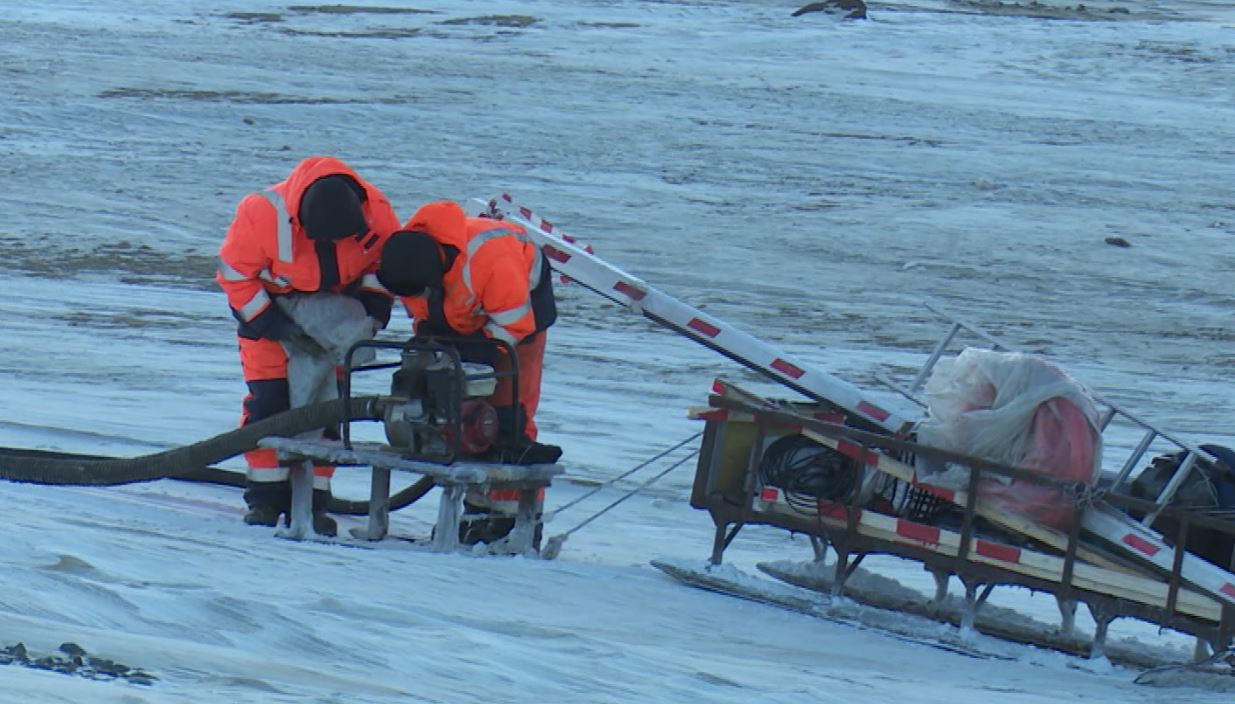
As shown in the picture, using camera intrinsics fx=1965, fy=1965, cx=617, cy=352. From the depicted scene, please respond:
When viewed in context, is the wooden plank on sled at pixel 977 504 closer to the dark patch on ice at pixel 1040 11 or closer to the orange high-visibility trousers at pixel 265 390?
the orange high-visibility trousers at pixel 265 390

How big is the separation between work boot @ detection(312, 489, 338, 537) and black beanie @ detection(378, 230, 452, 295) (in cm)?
105

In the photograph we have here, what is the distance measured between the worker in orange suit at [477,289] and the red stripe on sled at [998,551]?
5.19 feet

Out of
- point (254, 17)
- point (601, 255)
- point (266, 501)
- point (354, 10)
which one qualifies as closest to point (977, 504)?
point (266, 501)

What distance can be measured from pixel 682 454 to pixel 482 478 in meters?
3.02

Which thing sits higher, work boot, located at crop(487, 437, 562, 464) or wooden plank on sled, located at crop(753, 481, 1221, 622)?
work boot, located at crop(487, 437, 562, 464)

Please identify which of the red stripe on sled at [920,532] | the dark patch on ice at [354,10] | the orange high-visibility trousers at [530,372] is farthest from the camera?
the dark patch on ice at [354,10]

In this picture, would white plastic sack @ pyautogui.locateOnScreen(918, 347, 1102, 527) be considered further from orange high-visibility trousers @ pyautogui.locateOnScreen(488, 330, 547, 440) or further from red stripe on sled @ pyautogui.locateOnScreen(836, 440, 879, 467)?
orange high-visibility trousers @ pyautogui.locateOnScreen(488, 330, 547, 440)

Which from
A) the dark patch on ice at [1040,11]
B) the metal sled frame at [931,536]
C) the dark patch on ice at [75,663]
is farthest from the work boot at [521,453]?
the dark patch on ice at [1040,11]

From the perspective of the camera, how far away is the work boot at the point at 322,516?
285 inches

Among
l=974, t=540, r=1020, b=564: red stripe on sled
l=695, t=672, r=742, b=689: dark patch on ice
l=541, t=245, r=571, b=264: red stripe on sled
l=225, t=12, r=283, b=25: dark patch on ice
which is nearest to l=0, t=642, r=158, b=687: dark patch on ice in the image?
l=695, t=672, r=742, b=689: dark patch on ice

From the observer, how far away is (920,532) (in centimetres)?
636

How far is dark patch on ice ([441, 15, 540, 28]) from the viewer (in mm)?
26703

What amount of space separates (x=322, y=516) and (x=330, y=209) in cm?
122

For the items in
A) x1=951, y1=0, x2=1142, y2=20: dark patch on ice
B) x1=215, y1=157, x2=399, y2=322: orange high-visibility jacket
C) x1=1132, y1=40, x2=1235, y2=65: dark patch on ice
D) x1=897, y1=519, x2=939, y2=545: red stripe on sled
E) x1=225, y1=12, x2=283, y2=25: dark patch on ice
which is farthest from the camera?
x1=951, y1=0, x2=1142, y2=20: dark patch on ice
